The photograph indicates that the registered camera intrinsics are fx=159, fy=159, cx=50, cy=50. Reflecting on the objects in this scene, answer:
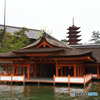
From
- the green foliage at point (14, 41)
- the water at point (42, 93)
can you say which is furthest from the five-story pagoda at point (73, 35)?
the water at point (42, 93)

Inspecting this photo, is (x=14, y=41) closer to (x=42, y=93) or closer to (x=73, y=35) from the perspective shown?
(x=73, y=35)

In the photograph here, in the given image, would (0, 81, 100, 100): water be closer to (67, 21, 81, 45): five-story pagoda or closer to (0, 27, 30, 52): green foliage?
(0, 27, 30, 52): green foliage

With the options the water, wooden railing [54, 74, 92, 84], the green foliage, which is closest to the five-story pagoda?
the green foliage

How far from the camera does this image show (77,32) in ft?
212

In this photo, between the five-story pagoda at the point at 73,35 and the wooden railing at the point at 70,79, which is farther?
the five-story pagoda at the point at 73,35

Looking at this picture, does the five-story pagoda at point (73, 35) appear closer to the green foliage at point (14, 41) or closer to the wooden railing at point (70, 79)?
the green foliage at point (14, 41)

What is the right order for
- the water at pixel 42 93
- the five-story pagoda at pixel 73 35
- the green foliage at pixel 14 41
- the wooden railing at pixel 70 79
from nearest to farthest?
the water at pixel 42 93 < the wooden railing at pixel 70 79 < the green foliage at pixel 14 41 < the five-story pagoda at pixel 73 35

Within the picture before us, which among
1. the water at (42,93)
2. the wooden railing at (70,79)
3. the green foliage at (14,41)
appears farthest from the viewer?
the green foliage at (14,41)

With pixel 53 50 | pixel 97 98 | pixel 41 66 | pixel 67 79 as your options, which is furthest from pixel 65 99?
pixel 41 66

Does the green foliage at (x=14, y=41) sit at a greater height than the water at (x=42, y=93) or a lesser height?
greater

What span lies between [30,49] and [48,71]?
6.66m

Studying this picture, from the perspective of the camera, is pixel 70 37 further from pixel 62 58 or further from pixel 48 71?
pixel 62 58

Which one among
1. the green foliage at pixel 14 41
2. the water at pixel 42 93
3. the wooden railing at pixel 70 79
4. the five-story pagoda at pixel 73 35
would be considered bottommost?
the water at pixel 42 93

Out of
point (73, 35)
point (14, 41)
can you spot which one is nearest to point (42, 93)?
point (14, 41)
